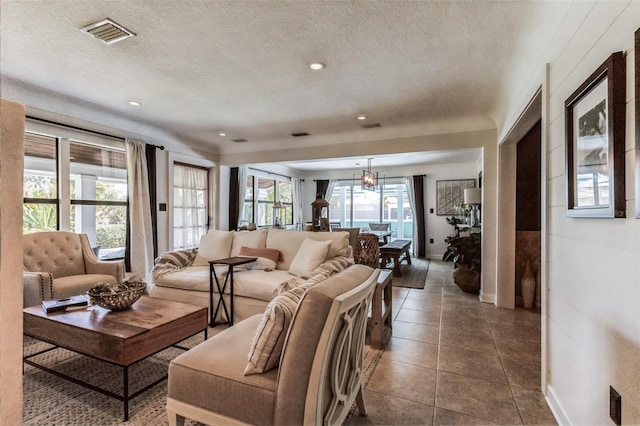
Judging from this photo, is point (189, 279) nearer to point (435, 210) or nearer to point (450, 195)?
point (435, 210)

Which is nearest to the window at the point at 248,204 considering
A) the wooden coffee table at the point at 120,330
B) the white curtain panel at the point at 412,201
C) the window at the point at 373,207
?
the window at the point at 373,207

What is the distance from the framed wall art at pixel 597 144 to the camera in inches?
44.0

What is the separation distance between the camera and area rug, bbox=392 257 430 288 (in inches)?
195

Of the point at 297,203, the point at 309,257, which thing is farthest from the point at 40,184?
the point at 297,203

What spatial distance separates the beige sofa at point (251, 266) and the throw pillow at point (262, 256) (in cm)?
1

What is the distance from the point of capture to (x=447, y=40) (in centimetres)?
226

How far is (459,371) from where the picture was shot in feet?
7.34

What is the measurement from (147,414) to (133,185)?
11.6 feet

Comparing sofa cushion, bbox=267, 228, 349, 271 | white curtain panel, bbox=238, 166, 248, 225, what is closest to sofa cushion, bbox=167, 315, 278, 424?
sofa cushion, bbox=267, 228, 349, 271

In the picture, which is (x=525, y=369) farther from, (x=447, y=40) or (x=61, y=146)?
(x=61, y=146)

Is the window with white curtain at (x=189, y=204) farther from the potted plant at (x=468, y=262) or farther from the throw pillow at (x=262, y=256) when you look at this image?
the potted plant at (x=468, y=262)

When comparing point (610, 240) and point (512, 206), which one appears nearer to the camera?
point (610, 240)

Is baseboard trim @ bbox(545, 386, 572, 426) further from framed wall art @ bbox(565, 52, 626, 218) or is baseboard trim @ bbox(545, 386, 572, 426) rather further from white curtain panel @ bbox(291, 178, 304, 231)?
white curtain panel @ bbox(291, 178, 304, 231)

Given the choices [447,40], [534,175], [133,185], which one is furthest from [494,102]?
[133,185]
